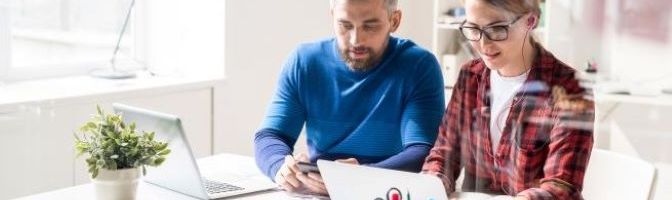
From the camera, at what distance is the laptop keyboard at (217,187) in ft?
5.95

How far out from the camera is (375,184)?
1.60 metres

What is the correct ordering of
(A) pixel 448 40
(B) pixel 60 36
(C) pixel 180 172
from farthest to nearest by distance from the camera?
1. (B) pixel 60 36
2. (A) pixel 448 40
3. (C) pixel 180 172

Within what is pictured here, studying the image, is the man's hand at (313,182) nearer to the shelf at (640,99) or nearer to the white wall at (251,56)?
the shelf at (640,99)

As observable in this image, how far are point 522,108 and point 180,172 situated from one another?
0.68m

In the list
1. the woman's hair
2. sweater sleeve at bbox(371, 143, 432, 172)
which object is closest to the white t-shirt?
the woman's hair

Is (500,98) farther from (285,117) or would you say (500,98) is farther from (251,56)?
(251,56)

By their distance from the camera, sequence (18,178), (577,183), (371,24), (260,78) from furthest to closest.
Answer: (260,78) → (18,178) → (371,24) → (577,183)

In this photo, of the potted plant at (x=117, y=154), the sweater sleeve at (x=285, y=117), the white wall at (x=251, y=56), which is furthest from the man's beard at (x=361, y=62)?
the white wall at (x=251, y=56)

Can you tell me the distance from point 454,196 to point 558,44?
350 mm

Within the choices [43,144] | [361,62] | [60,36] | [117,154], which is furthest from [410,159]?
[60,36]

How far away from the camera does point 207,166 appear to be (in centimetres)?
205

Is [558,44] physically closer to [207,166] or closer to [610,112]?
[610,112]

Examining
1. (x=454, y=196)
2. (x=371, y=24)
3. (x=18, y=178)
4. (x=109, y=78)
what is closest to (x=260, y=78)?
(x=109, y=78)

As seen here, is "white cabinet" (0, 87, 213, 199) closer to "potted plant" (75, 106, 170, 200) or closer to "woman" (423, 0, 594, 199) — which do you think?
"potted plant" (75, 106, 170, 200)
